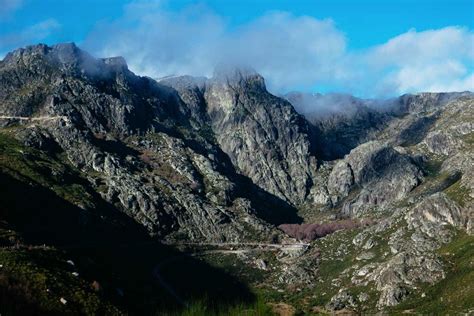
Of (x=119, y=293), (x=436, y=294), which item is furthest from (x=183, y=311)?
(x=436, y=294)

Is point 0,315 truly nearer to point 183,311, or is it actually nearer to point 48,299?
point 183,311

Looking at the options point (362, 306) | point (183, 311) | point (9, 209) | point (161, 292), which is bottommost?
point (362, 306)

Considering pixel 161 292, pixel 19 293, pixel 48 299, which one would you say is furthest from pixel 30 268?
pixel 161 292

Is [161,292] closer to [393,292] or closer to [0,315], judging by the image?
[393,292]

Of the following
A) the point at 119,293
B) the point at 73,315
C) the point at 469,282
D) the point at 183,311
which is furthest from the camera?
the point at 469,282

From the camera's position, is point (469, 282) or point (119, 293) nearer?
point (119, 293)

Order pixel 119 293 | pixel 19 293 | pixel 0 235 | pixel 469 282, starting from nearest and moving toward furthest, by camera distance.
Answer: pixel 19 293 < pixel 119 293 < pixel 0 235 < pixel 469 282

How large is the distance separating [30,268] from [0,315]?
112ft

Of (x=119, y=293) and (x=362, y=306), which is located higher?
(x=119, y=293)

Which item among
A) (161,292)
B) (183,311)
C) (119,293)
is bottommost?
(161,292)

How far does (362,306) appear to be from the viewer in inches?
7795

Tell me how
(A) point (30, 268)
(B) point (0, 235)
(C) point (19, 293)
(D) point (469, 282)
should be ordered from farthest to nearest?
1. (D) point (469, 282)
2. (B) point (0, 235)
3. (A) point (30, 268)
4. (C) point (19, 293)

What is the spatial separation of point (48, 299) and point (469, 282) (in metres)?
170

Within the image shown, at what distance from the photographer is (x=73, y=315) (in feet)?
130
